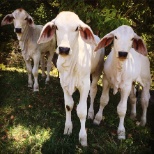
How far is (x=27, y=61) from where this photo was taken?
8.35m

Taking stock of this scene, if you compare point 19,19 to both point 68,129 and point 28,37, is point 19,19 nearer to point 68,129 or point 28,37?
point 28,37

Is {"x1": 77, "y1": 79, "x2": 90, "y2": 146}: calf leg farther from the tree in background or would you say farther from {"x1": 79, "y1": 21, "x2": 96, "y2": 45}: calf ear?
the tree in background

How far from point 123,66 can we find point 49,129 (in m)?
1.92

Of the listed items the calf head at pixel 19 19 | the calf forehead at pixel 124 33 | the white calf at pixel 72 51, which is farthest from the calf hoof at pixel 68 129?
the calf head at pixel 19 19

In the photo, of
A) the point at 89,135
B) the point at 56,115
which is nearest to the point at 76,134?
the point at 89,135

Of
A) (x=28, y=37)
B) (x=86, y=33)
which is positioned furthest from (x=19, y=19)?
(x=86, y=33)

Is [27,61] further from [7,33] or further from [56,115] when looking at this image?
[7,33]

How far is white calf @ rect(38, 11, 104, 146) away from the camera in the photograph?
489 cm

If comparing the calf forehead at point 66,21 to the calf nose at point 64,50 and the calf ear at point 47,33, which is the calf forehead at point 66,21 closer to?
the calf ear at point 47,33

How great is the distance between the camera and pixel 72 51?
5191 millimetres

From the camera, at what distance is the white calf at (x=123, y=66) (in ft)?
16.8

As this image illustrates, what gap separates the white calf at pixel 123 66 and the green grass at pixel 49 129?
340 millimetres

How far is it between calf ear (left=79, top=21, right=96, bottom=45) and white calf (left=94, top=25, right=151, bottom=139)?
29 cm

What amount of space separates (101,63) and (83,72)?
134 cm
